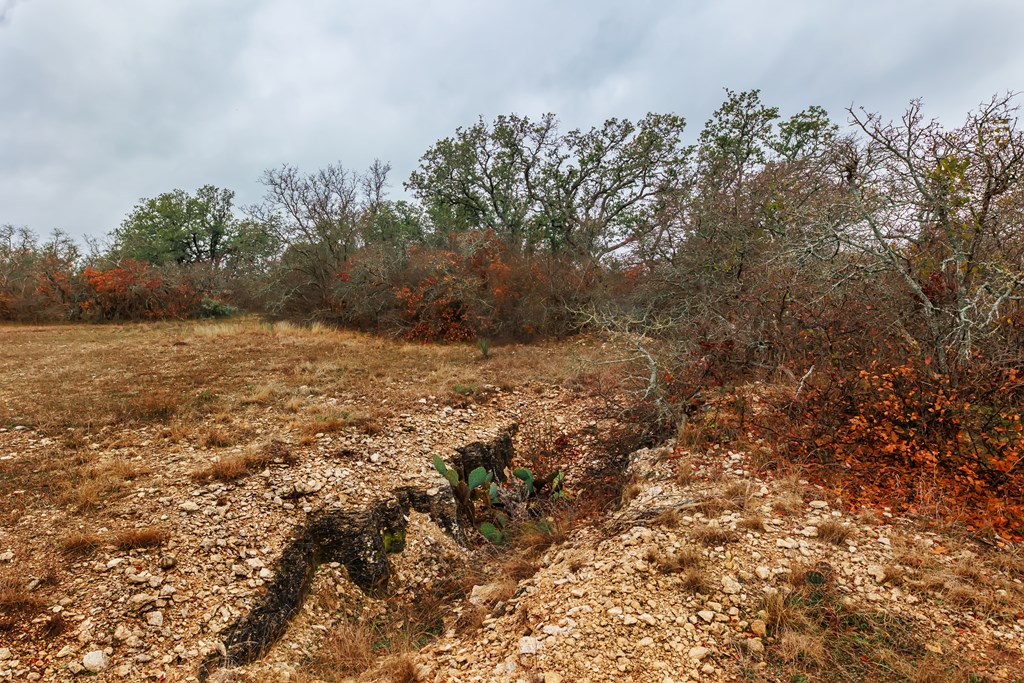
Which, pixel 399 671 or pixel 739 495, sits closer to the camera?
pixel 399 671

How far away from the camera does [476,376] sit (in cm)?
1021

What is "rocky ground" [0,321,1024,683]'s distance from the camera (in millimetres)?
2982

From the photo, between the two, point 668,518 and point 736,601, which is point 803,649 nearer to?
point 736,601

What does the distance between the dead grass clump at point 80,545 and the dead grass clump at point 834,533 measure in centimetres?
644

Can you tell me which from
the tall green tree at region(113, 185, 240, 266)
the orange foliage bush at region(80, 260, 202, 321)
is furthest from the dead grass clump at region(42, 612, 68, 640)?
the tall green tree at region(113, 185, 240, 266)

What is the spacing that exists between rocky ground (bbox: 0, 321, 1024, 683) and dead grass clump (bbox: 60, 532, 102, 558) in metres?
0.01

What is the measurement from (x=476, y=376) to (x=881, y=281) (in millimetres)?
7221

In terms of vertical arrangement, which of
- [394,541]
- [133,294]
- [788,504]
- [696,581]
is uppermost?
[133,294]

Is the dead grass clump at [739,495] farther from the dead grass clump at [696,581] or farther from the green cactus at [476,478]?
the green cactus at [476,478]

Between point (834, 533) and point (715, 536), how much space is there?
0.95 metres

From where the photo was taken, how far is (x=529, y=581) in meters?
4.14

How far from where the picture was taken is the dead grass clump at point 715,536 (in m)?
3.91

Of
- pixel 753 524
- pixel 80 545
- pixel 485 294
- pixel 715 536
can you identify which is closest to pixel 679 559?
pixel 715 536

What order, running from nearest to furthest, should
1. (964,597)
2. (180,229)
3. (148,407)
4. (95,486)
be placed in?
1. (964,597)
2. (95,486)
3. (148,407)
4. (180,229)
